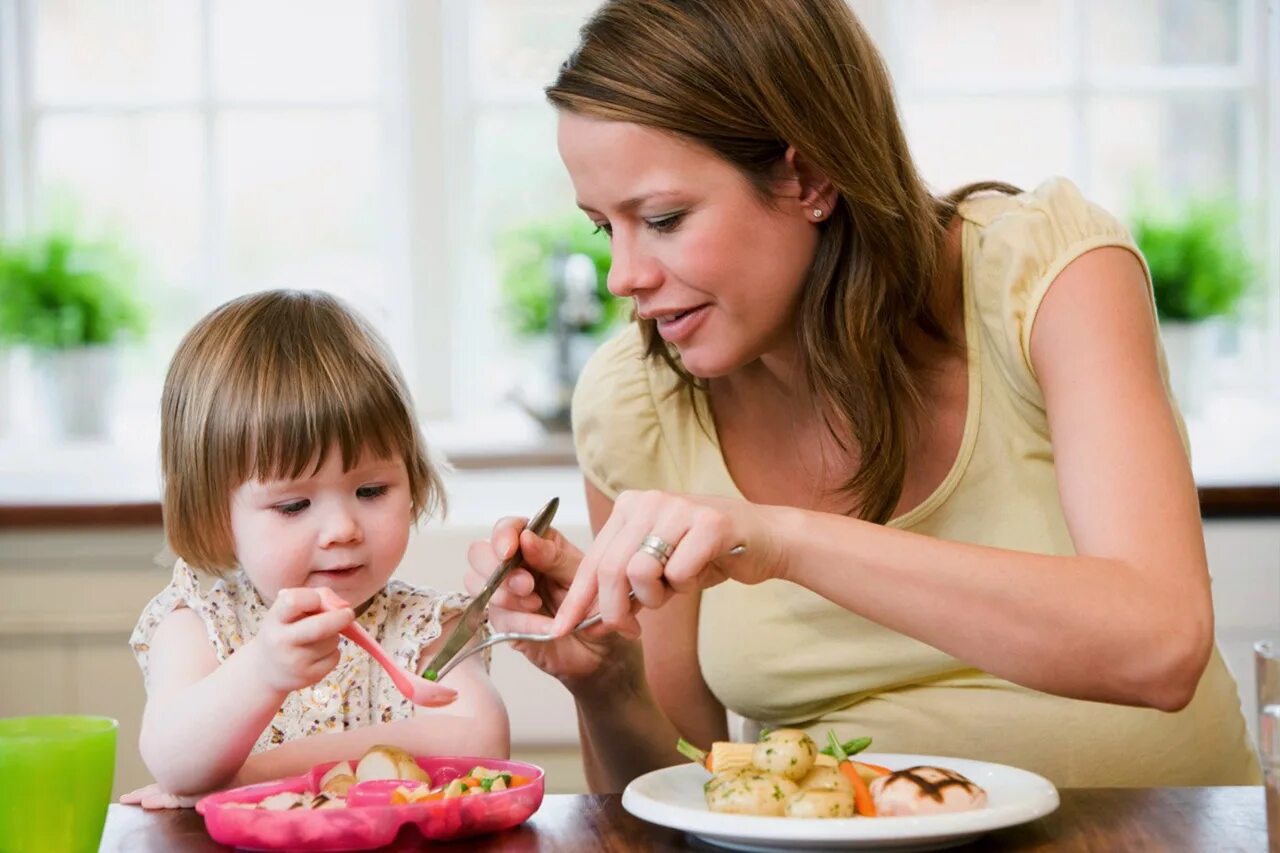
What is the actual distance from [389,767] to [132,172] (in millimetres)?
2254

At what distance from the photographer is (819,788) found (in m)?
1.00

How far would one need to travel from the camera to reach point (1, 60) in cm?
303

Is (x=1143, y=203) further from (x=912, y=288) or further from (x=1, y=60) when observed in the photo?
(x=1, y=60)

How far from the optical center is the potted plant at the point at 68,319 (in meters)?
2.90

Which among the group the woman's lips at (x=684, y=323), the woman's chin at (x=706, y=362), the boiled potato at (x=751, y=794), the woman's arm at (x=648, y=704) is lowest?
the woman's arm at (x=648, y=704)

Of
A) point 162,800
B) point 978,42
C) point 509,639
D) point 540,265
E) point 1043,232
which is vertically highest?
point 978,42

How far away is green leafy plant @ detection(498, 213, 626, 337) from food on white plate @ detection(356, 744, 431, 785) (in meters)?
1.81

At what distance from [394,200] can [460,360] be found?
0.34m

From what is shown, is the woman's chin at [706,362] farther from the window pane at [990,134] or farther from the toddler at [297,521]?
the window pane at [990,134]

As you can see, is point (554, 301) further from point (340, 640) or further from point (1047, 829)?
point (1047, 829)

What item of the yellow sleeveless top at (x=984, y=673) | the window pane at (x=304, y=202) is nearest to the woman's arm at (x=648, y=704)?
the yellow sleeveless top at (x=984, y=673)

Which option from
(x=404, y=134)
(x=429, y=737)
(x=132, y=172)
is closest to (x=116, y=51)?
(x=132, y=172)

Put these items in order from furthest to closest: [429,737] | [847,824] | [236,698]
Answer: [429,737] → [236,698] → [847,824]

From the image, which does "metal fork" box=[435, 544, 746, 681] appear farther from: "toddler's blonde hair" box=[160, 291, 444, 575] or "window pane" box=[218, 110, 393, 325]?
"window pane" box=[218, 110, 393, 325]
